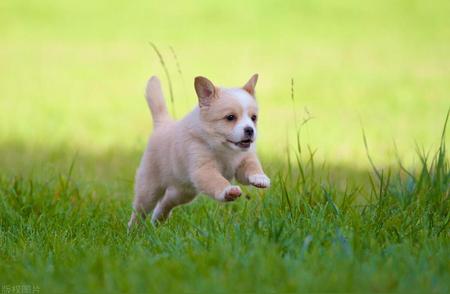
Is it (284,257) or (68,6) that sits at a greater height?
(68,6)

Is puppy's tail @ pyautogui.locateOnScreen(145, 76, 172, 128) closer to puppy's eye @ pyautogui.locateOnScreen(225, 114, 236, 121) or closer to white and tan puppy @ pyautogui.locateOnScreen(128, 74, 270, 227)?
white and tan puppy @ pyautogui.locateOnScreen(128, 74, 270, 227)

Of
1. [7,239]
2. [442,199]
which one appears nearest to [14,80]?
[7,239]

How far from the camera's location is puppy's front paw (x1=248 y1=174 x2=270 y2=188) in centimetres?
422

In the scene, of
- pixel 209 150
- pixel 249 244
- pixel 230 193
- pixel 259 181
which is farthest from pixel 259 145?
pixel 249 244

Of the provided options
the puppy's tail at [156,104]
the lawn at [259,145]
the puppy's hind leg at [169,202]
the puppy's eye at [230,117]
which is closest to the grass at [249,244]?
the lawn at [259,145]

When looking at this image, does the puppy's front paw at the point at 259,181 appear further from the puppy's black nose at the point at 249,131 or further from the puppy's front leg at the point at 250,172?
the puppy's black nose at the point at 249,131

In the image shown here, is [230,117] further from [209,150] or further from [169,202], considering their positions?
[169,202]

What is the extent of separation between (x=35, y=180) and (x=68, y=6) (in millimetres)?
13885

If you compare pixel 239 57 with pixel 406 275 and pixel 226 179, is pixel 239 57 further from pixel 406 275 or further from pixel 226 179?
pixel 406 275

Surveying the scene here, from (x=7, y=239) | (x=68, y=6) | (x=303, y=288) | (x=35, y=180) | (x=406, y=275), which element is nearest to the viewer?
(x=303, y=288)

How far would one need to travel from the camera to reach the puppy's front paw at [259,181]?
4.22 metres

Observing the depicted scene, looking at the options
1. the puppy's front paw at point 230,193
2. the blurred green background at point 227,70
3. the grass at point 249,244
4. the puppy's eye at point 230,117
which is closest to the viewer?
the grass at point 249,244

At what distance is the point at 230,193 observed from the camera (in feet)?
13.3

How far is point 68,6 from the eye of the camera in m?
18.8
